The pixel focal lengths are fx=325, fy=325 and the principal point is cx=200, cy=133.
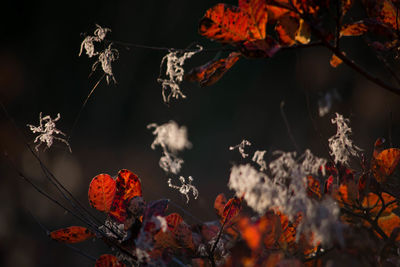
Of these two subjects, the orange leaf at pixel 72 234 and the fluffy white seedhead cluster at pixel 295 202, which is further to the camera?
the orange leaf at pixel 72 234

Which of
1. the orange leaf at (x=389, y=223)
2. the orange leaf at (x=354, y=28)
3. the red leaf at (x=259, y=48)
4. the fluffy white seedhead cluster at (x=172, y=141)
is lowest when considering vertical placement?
the orange leaf at (x=389, y=223)

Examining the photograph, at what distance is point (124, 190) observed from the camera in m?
0.49

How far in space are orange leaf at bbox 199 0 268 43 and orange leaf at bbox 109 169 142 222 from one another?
237mm

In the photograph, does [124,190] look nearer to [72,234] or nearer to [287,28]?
[72,234]

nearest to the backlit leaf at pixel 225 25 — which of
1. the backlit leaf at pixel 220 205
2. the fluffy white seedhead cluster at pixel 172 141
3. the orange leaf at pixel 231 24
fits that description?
the orange leaf at pixel 231 24

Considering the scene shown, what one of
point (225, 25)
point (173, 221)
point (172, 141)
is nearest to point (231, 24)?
point (225, 25)

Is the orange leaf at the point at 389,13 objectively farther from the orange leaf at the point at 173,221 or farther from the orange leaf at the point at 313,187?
the orange leaf at the point at 173,221

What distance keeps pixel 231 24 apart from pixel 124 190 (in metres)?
0.28

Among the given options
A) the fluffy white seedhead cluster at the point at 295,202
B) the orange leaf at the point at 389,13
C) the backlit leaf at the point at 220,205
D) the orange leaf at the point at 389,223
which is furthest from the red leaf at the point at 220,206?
the orange leaf at the point at 389,13

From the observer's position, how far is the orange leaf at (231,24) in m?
0.38

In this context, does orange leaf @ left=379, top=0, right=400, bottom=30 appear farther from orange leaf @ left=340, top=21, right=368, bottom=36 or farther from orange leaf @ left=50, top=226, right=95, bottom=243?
orange leaf @ left=50, top=226, right=95, bottom=243

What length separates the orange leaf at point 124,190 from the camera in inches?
19.0

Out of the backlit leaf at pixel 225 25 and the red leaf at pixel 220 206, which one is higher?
the backlit leaf at pixel 225 25

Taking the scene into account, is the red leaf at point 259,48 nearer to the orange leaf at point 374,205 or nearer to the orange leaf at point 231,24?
the orange leaf at point 231,24
